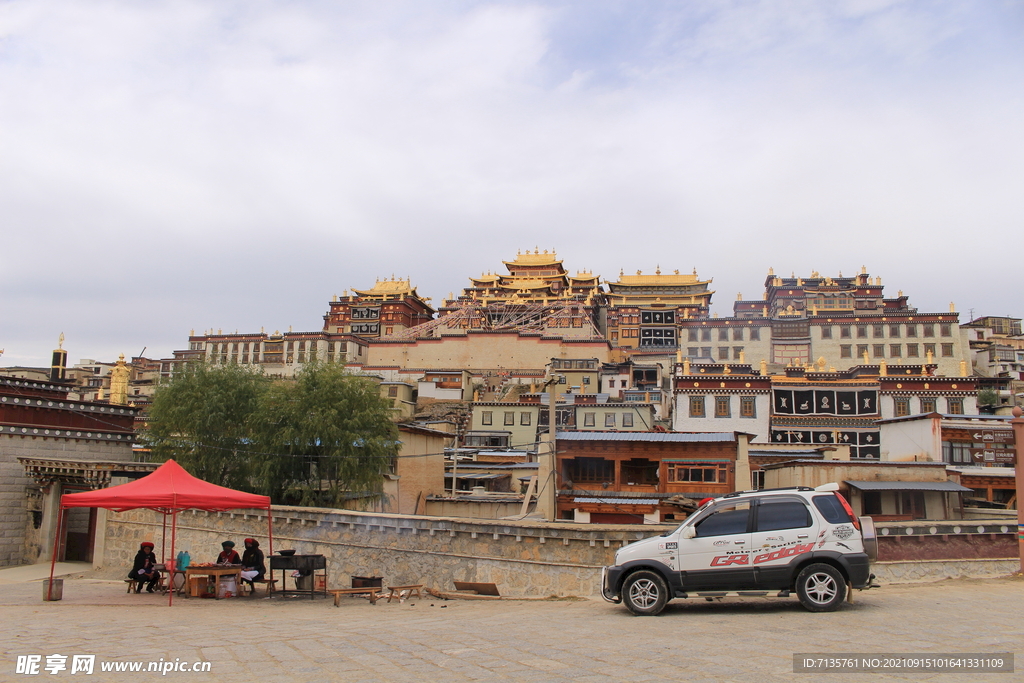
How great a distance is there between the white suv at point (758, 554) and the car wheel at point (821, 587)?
0.05 feet

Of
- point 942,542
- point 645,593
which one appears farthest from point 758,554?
point 942,542

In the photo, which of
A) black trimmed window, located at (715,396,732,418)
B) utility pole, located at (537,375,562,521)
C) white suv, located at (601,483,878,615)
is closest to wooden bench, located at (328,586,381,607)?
white suv, located at (601,483,878,615)

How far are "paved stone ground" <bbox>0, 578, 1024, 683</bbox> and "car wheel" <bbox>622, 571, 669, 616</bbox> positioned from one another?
222 millimetres

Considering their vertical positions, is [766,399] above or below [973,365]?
below

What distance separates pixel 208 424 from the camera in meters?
31.9

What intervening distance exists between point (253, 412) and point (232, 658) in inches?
948

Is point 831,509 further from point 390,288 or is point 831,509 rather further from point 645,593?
point 390,288

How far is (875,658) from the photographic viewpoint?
8.13m

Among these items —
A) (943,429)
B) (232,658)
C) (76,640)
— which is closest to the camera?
(232,658)

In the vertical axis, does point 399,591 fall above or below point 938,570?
Result: below

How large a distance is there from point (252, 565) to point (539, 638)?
33.3 ft

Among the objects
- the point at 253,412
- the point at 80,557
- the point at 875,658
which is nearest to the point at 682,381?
the point at 253,412

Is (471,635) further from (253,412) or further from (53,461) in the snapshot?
(53,461)

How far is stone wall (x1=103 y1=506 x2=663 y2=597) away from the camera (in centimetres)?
1955
